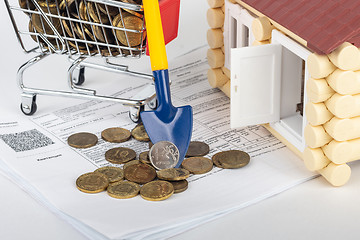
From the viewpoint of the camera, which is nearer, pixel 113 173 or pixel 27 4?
pixel 113 173

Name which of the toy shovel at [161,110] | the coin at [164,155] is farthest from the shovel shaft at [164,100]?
the coin at [164,155]

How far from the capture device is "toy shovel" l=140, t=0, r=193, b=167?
2.31 meters

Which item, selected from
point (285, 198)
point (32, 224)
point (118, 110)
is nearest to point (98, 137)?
point (118, 110)

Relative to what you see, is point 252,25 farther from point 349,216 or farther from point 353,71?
point 349,216

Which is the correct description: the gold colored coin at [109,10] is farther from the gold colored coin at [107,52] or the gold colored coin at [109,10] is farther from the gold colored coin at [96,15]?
the gold colored coin at [107,52]

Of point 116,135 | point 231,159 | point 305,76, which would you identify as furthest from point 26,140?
point 305,76

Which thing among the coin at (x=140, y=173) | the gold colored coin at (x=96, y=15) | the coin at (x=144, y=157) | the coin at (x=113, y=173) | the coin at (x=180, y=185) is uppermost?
the gold colored coin at (x=96, y=15)

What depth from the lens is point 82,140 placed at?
242cm

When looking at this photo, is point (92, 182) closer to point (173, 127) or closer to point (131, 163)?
point (131, 163)

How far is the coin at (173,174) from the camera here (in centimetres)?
217

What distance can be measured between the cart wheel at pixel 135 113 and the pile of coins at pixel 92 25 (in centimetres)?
19

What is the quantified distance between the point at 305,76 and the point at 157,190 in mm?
534

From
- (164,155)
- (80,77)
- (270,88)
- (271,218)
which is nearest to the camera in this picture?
(271,218)

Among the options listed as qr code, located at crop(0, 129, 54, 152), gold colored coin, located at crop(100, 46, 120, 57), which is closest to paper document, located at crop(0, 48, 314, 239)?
qr code, located at crop(0, 129, 54, 152)
